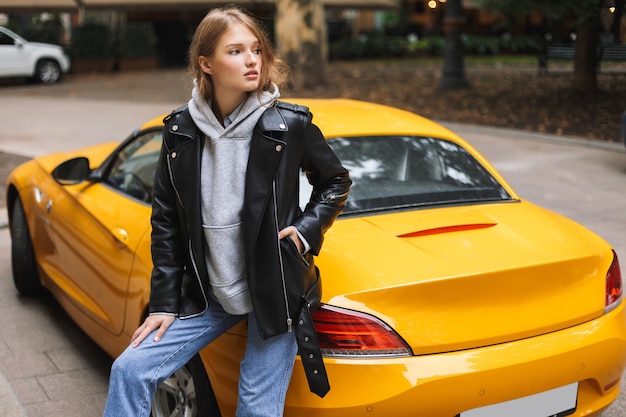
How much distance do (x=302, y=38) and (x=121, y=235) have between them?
16247 millimetres

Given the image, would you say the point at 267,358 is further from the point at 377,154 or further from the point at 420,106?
the point at 420,106

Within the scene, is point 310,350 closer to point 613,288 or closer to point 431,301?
point 431,301

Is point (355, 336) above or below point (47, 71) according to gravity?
below

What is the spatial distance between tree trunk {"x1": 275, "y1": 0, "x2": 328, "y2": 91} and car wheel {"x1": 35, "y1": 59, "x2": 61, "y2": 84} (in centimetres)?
765

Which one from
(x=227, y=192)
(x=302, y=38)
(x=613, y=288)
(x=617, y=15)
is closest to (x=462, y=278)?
(x=613, y=288)

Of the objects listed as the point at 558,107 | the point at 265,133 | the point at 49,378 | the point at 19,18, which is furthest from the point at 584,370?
the point at 19,18

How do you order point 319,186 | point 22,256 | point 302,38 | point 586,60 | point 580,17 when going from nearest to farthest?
point 319,186 < point 22,256 < point 580,17 < point 586,60 < point 302,38

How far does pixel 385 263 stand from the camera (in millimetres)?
3051

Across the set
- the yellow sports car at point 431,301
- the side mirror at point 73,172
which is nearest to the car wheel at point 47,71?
the side mirror at point 73,172

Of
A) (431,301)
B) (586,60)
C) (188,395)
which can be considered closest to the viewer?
(431,301)

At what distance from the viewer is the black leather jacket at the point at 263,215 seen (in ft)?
8.46

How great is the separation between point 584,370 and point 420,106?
13479 millimetres

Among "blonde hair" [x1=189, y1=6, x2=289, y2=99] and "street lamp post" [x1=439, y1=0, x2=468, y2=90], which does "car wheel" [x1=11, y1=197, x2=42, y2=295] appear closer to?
"blonde hair" [x1=189, y1=6, x2=289, y2=99]

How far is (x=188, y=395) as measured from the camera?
10.7 ft
